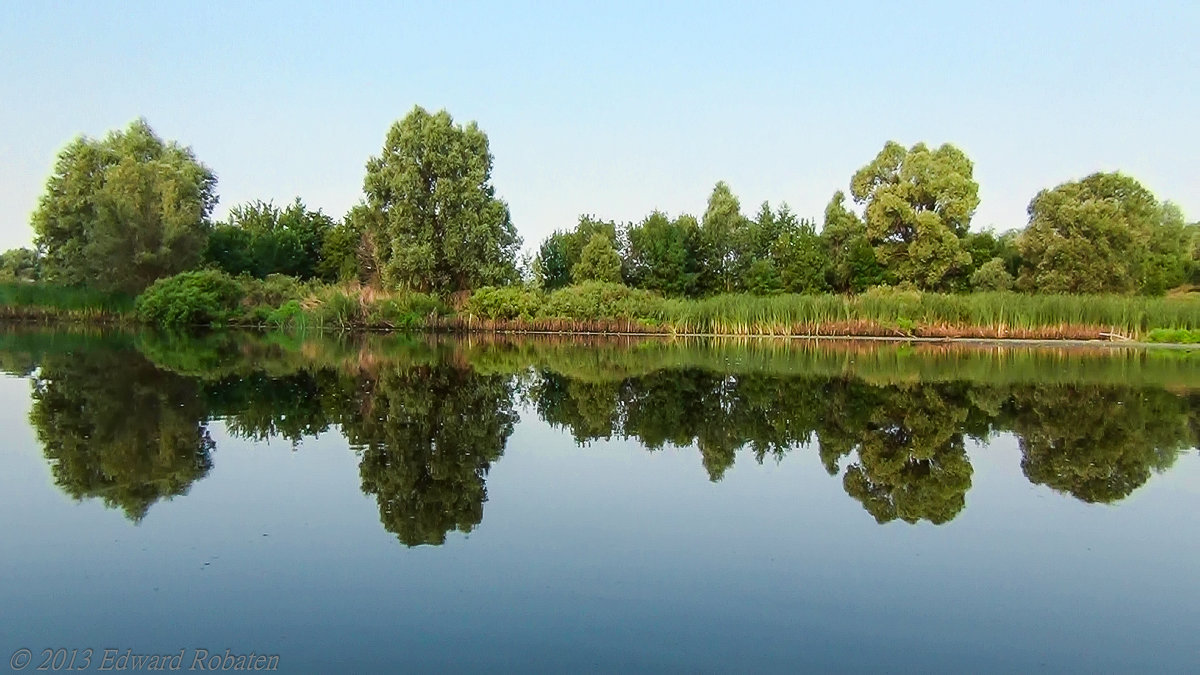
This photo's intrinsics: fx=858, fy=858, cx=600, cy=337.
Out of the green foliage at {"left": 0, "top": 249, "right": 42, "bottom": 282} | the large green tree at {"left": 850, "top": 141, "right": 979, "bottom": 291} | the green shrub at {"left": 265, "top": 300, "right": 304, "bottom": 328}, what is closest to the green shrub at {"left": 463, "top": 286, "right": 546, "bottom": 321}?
the green shrub at {"left": 265, "top": 300, "right": 304, "bottom": 328}

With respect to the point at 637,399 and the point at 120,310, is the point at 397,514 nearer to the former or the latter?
the point at 637,399

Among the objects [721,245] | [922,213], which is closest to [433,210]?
[721,245]

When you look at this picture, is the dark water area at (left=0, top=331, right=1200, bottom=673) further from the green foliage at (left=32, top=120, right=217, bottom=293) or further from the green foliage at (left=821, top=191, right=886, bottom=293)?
the green foliage at (left=821, top=191, right=886, bottom=293)

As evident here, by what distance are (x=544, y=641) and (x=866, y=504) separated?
4075mm

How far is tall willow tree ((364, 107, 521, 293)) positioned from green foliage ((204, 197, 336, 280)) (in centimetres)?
803

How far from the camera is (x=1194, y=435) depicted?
11.5 m

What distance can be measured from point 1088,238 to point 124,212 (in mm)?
47080

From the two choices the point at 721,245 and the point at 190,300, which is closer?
the point at 190,300

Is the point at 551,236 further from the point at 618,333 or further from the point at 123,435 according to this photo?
the point at 123,435

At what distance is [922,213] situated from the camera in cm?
4519

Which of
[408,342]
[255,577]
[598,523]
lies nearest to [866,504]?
[598,523]

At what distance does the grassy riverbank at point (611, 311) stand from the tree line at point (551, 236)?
2.56 m

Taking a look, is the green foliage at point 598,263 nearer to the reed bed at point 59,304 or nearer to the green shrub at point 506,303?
the green shrub at point 506,303

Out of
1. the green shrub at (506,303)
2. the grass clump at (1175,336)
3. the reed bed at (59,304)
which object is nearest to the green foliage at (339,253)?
the reed bed at (59,304)
